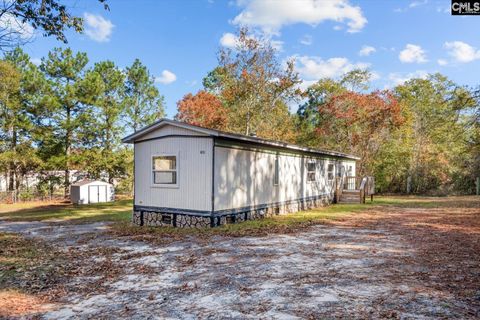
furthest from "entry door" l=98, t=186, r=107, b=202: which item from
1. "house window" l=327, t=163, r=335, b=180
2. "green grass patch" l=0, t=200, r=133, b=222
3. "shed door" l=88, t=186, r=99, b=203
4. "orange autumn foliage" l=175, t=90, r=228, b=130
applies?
"house window" l=327, t=163, r=335, b=180

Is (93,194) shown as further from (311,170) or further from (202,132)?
(202,132)

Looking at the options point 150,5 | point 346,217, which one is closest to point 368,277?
point 346,217

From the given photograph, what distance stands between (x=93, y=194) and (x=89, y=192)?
0.33 metres

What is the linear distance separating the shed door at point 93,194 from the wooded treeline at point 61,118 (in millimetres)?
2815

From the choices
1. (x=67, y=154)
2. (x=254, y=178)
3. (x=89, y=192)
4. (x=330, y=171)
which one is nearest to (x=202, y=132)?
(x=254, y=178)

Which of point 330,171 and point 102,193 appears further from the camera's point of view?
point 102,193

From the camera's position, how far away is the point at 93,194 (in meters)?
20.9

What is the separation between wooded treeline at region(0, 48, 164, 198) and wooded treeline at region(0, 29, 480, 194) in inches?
2.7

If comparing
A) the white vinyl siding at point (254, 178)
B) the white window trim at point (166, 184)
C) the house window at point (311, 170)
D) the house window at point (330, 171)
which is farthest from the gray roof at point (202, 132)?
the house window at point (330, 171)

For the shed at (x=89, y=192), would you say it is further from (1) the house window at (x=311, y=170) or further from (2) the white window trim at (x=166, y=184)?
(1) the house window at (x=311, y=170)

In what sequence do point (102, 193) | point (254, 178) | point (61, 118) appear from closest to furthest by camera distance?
A: point (254, 178) → point (102, 193) → point (61, 118)

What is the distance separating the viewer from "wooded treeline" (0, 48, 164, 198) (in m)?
20.9

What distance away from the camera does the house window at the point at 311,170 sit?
1550 cm

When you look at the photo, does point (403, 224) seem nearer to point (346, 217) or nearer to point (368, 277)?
point (346, 217)
